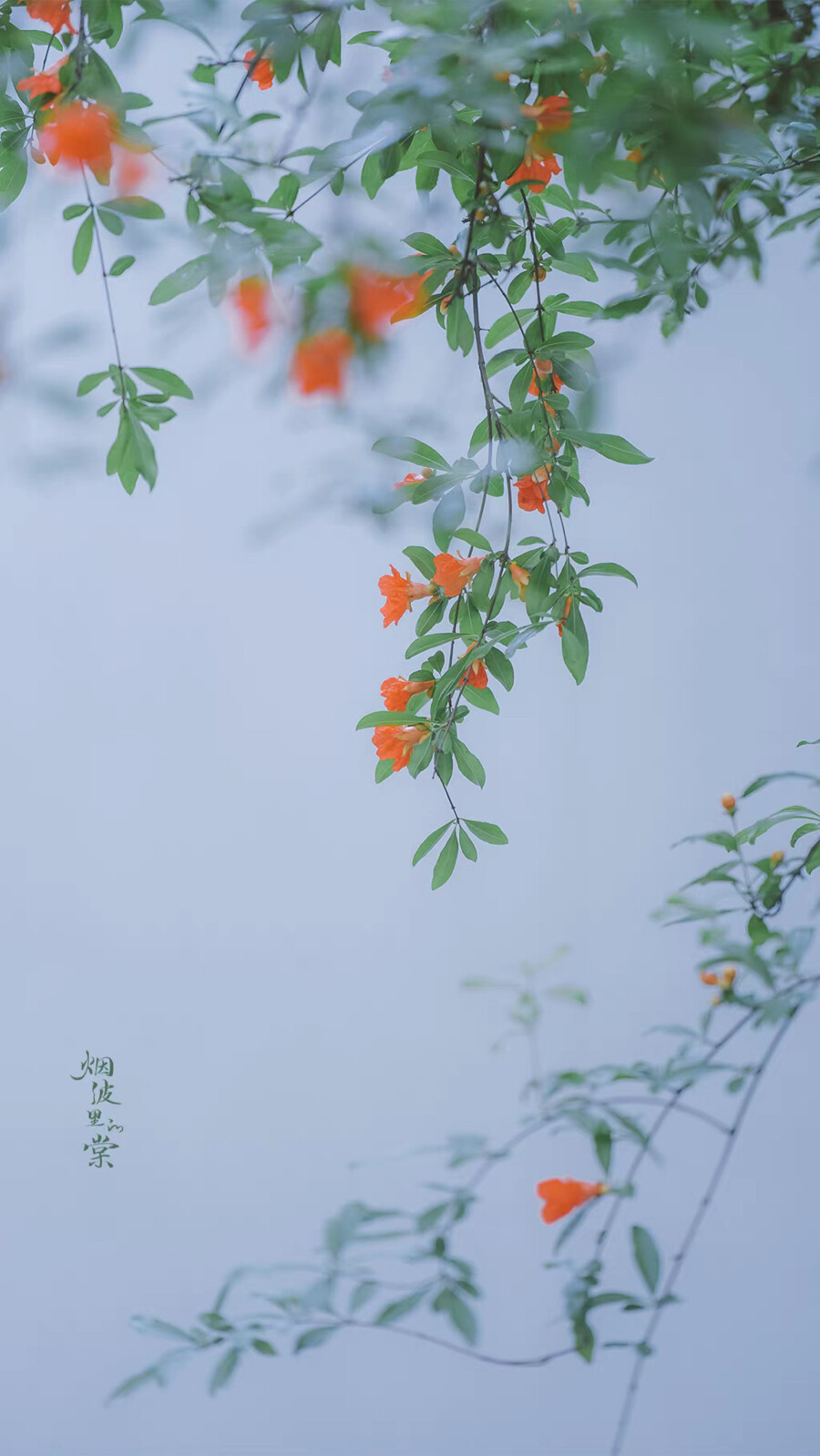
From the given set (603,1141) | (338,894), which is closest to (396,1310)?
(603,1141)

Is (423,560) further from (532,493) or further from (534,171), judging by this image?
(534,171)

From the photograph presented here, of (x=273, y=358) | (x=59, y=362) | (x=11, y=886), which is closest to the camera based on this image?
(x=273, y=358)

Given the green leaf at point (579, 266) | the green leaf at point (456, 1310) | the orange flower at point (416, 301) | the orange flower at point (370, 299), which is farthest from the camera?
the green leaf at point (579, 266)

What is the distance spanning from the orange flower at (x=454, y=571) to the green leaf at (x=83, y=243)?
0.39 meters

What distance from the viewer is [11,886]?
1.57m

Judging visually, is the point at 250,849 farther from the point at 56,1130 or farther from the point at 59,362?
the point at 59,362

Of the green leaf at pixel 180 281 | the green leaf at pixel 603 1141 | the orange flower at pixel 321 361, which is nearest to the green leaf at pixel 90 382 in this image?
the green leaf at pixel 180 281

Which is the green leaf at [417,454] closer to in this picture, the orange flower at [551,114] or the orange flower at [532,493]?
the orange flower at [532,493]

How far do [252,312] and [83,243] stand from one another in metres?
0.57

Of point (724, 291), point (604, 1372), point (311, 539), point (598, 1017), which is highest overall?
point (724, 291)

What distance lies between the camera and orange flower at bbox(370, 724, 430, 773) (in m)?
0.90

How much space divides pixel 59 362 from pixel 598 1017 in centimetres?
126

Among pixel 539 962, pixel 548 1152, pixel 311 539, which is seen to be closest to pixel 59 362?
pixel 311 539

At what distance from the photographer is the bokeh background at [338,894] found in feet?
5.11
